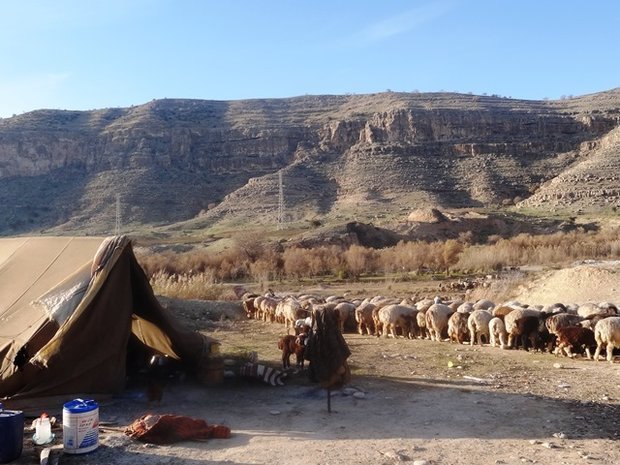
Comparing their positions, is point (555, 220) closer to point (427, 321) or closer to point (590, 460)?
point (427, 321)

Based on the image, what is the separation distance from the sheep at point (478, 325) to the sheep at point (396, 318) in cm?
178

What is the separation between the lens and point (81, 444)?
22.3 feet

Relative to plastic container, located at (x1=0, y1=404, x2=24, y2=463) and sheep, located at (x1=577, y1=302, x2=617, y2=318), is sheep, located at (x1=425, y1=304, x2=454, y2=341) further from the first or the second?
plastic container, located at (x1=0, y1=404, x2=24, y2=463)

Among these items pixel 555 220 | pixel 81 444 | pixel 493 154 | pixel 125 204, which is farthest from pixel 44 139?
pixel 81 444

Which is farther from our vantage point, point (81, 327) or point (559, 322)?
point (559, 322)

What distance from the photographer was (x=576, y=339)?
39.7 feet

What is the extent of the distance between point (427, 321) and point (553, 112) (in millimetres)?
72487

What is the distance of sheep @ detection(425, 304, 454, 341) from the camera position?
14594 millimetres

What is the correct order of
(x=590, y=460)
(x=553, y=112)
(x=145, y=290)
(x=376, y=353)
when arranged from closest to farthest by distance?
(x=590, y=460), (x=145, y=290), (x=376, y=353), (x=553, y=112)

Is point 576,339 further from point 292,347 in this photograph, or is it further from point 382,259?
point 382,259

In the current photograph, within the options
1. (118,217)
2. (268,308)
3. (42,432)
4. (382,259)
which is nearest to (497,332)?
(268,308)

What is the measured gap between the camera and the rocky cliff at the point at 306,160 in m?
62.2

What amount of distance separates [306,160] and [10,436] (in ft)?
231

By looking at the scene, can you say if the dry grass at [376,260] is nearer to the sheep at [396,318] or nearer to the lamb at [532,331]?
the sheep at [396,318]
